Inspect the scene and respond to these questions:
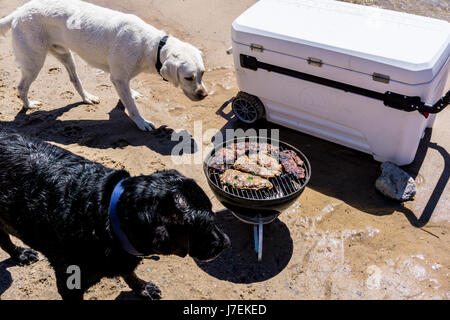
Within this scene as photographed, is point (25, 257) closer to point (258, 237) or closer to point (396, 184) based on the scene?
point (258, 237)

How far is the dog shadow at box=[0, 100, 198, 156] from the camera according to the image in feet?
18.8

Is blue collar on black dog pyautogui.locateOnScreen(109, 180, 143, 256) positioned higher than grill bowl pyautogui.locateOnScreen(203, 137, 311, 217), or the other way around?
blue collar on black dog pyautogui.locateOnScreen(109, 180, 143, 256)

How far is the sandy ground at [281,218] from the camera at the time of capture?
13.3 feet

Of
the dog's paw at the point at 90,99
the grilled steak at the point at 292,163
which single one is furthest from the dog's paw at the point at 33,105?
the grilled steak at the point at 292,163

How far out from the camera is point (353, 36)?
4688 millimetres

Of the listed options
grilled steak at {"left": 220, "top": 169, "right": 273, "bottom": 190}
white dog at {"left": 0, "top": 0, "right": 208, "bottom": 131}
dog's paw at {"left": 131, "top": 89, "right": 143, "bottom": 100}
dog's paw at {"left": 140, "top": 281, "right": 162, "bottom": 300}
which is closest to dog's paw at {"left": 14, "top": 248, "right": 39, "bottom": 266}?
dog's paw at {"left": 140, "top": 281, "right": 162, "bottom": 300}

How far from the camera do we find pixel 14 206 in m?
3.20

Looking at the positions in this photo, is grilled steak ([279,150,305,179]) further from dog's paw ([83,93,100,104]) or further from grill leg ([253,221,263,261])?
dog's paw ([83,93,100,104])

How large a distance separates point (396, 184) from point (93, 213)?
11.6 ft

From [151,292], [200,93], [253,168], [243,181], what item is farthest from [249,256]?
[200,93]

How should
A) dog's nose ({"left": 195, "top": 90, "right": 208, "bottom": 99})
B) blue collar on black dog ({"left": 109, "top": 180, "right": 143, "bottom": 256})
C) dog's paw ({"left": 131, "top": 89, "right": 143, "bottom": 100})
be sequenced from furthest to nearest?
1. dog's paw ({"left": 131, "top": 89, "right": 143, "bottom": 100})
2. dog's nose ({"left": 195, "top": 90, "right": 208, "bottom": 99})
3. blue collar on black dog ({"left": 109, "top": 180, "right": 143, "bottom": 256})

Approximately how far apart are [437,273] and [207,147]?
3.24 metres

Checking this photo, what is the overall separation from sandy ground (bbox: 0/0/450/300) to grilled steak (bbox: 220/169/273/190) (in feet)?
2.45
